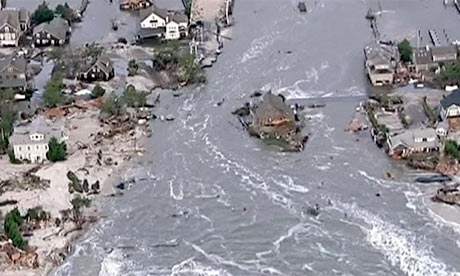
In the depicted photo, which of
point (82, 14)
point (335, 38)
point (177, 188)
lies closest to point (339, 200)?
point (177, 188)

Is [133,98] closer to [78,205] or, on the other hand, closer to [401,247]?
[78,205]

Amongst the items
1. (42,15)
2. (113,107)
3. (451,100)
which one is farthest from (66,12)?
(451,100)

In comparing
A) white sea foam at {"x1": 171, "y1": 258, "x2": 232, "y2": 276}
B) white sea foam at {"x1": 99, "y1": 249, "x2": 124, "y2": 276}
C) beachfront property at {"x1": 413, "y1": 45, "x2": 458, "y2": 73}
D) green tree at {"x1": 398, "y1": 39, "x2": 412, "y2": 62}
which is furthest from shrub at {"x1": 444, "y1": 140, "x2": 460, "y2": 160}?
white sea foam at {"x1": 99, "y1": 249, "x2": 124, "y2": 276}

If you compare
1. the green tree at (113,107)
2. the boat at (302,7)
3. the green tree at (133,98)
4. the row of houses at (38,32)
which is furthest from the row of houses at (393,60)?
the row of houses at (38,32)

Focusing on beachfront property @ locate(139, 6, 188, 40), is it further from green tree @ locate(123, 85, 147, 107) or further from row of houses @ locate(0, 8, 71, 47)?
green tree @ locate(123, 85, 147, 107)

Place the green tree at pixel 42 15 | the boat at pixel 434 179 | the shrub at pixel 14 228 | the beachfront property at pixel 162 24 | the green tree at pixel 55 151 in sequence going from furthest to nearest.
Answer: the green tree at pixel 42 15 → the beachfront property at pixel 162 24 → the green tree at pixel 55 151 → the boat at pixel 434 179 → the shrub at pixel 14 228

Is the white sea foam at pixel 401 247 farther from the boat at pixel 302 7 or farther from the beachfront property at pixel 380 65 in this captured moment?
the boat at pixel 302 7

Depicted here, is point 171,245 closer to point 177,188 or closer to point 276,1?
point 177,188
